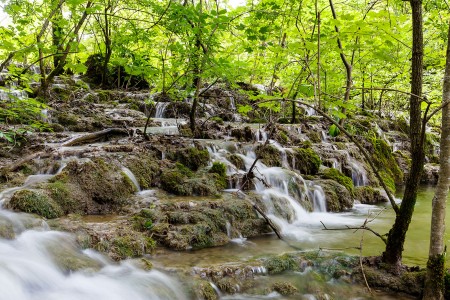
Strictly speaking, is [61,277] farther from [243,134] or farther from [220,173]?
[243,134]

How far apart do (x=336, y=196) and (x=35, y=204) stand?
21.7 feet

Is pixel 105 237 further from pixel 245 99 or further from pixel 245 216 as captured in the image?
pixel 245 99

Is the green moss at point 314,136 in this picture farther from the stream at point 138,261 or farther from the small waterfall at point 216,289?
the small waterfall at point 216,289

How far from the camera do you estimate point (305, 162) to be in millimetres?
9891

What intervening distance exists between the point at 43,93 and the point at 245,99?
913 centimetres

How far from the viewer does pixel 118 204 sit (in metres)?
5.99

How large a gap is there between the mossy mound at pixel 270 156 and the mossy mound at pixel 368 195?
241 cm

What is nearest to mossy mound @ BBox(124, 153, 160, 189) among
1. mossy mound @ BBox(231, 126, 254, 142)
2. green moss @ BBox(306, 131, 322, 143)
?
mossy mound @ BBox(231, 126, 254, 142)

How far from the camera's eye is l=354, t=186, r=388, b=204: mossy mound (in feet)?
31.5

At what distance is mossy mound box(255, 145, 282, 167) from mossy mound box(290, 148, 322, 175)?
53 cm

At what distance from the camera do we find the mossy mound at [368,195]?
9.60 metres

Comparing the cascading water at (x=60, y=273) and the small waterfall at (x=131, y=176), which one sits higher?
the small waterfall at (x=131, y=176)

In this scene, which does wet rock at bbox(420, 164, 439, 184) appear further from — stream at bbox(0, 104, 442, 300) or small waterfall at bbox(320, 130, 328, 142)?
stream at bbox(0, 104, 442, 300)

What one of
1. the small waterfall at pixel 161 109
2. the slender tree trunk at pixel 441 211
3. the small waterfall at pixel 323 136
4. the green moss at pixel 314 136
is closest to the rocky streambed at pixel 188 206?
the slender tree trunk at pixel 441 211
